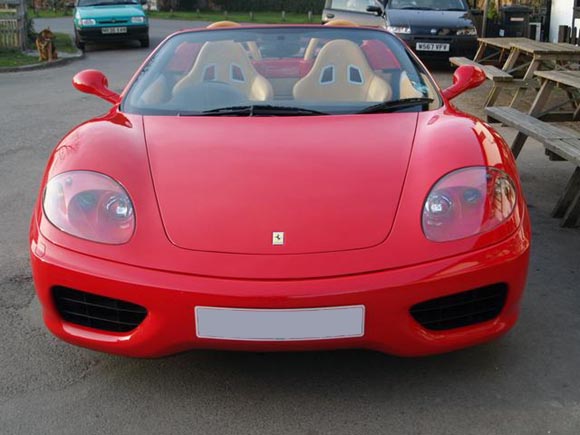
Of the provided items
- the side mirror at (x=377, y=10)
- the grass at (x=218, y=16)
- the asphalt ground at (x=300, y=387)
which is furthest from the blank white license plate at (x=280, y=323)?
the grass at (x=218, y=16)

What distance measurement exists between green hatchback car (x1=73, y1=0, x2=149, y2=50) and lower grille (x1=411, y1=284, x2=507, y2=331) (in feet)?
53.1

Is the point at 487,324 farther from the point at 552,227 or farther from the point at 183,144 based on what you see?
the point at 552,227

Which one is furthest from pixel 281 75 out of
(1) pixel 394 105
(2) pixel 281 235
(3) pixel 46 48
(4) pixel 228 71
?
(3) pixel 46 48

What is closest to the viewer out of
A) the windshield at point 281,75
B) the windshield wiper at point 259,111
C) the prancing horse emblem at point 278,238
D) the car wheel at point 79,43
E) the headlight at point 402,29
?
the prancing horse emblem at point 278,238

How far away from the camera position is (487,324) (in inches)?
102

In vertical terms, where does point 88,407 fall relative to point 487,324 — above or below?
below

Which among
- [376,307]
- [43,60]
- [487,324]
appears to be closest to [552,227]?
[487,324]

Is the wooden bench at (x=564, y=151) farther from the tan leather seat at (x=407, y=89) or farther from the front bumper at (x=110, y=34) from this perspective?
the front bumper at (x=110, y=34)

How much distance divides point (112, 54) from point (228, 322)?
15622 mm

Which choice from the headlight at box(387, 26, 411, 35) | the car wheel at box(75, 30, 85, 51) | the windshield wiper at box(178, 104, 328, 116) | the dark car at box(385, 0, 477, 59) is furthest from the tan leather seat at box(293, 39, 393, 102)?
the car wheel at box(75, 30, 85, 51)

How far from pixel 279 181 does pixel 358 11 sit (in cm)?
1156

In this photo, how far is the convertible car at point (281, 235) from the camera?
2357mm

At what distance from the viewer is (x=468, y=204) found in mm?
2637

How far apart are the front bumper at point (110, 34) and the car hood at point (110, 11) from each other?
0.93ft
